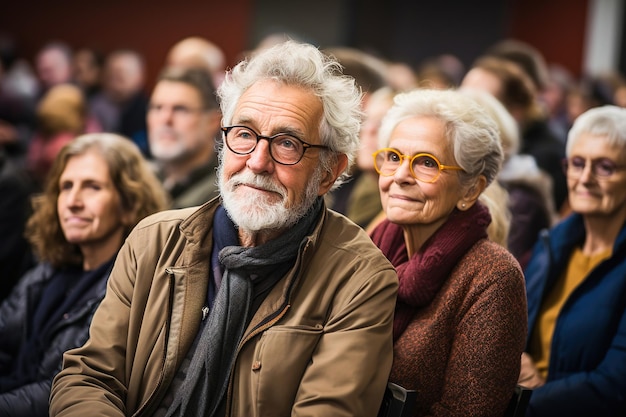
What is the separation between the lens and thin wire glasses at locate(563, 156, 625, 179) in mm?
3234

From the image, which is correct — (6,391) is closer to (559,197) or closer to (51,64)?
(559,197)

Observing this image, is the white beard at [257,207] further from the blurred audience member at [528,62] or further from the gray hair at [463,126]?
the blurred audience member at [528,62]

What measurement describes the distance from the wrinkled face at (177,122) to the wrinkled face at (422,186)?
215 centimetres

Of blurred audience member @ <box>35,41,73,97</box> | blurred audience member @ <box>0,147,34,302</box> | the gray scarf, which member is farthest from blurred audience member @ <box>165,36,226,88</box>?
blurred audience member @ <box>35,41,73,97</box>

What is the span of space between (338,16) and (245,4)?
1.53 m

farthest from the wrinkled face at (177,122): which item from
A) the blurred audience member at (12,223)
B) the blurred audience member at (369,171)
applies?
the blurred audience member at (369,171)

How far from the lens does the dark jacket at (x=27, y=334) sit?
9.48ft

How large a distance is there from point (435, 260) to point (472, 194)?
0.31m

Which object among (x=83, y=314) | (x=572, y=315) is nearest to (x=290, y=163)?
(x=83, y=314)

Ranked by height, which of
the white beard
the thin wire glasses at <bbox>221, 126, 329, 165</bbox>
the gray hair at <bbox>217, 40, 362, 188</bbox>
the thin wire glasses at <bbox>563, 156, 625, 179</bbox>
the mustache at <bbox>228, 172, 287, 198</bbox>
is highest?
the gray hair at <bbox>217, 40, 362, 188</bbox>

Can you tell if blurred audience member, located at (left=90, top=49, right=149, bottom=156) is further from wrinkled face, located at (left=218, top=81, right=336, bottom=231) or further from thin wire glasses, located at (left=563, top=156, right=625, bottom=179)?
wrinkled face, located at (left=218, top=81, right=336, bottom=231)

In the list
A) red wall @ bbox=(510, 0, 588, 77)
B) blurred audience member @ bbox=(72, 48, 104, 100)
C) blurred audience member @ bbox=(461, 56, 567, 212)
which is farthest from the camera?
red wall @ bbox=(510, 0, 588, 77)

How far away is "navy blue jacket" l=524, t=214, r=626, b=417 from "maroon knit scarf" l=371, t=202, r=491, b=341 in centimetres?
67

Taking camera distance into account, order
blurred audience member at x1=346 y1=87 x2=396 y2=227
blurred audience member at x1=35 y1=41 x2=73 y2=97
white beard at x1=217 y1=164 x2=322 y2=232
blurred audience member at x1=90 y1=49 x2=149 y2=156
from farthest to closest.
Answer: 1. blurred audience member at x1=35 y1=41 x2=73 y2=97
2. blurred audience member at x1=90 y1=49 x2=149 y2=156
3. blurred audience member at x1=346 y1=87 x2=396 y2=227
4. white beard at x1=217 y1=164 x2=322 y2=232
